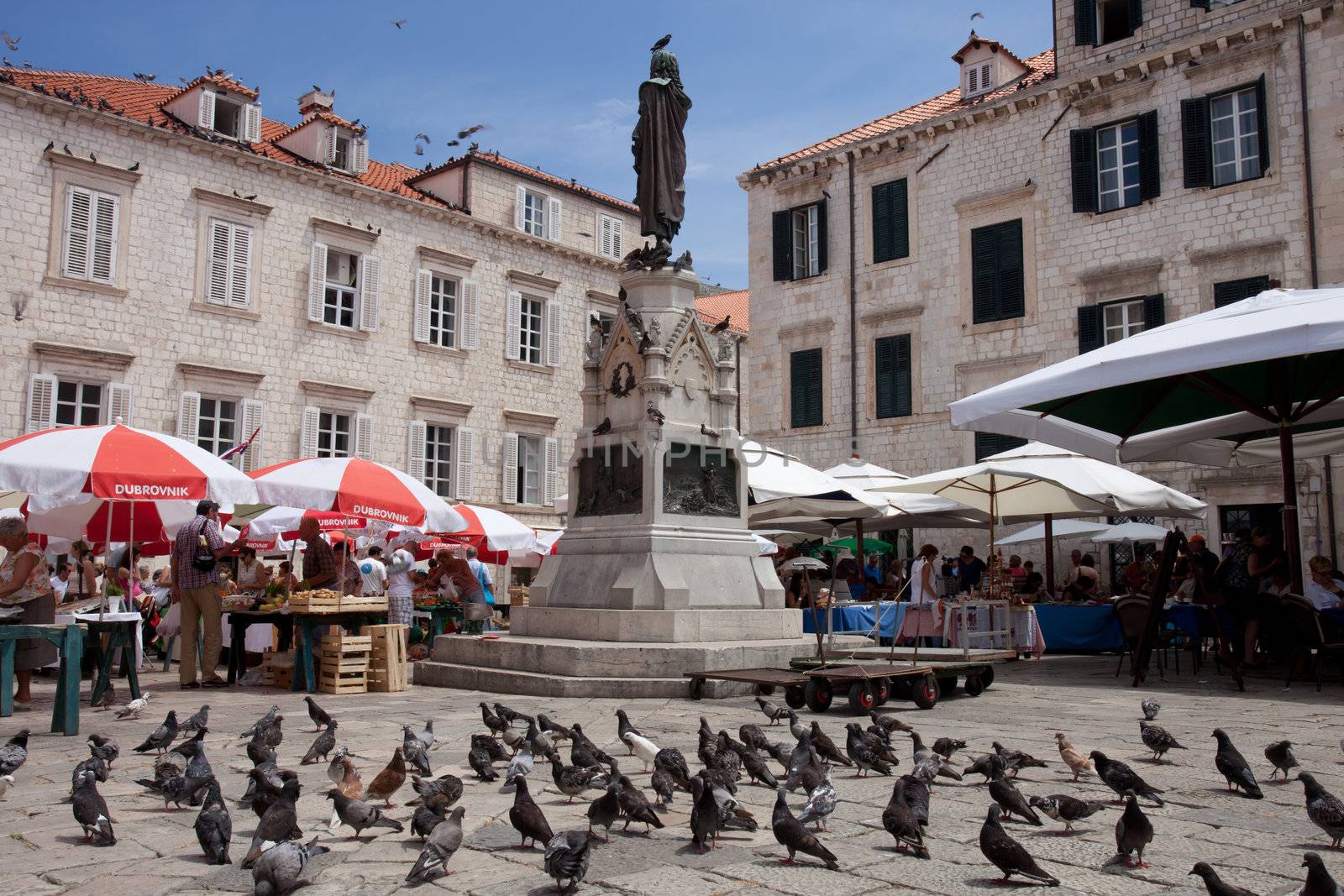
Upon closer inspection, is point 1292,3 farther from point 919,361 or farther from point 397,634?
point 397,634

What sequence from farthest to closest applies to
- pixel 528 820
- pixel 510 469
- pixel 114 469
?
pixel 510 469 < pixel 114 469 < pixel 528 820

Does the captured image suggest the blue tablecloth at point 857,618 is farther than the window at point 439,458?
No

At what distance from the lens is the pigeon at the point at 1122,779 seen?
5012 millimetres

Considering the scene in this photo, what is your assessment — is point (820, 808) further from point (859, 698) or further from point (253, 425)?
point (253, 425)

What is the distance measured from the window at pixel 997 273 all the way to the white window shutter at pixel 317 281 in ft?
48.0

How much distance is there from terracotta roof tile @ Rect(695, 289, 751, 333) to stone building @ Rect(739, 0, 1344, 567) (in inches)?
361

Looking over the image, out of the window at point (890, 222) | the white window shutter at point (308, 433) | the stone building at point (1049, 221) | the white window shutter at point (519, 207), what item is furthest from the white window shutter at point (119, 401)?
the window at point (890, 222)

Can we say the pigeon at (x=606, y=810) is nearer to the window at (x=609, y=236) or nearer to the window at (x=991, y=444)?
the window at (x=991, y=444)

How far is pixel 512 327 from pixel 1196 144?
55.1 feet

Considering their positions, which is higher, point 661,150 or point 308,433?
point 661,150

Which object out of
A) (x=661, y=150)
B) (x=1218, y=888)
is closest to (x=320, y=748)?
(x=1218, y=888)

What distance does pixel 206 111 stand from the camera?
2422 cm

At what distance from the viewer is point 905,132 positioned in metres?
25.7

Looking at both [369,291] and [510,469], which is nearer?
[369,291]
